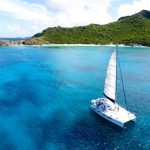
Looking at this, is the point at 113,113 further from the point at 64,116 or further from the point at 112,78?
the point at 64,116

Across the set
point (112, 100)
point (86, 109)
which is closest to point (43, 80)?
point (86, 109)

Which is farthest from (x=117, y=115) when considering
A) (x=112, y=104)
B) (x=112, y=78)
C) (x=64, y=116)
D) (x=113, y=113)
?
(x=64, y=116)

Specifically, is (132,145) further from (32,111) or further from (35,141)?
(32,111)

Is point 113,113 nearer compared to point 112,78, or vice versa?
point 113,113

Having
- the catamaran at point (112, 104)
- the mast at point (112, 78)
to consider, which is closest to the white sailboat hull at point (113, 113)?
the catamaran at point (112, 104)

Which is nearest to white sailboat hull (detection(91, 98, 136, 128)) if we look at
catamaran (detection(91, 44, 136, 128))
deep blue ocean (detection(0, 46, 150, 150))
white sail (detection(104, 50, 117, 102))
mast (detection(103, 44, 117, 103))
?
catamaran (detection(91, 44, 136, 128))

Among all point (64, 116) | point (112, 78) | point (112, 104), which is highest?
point (112, 78)

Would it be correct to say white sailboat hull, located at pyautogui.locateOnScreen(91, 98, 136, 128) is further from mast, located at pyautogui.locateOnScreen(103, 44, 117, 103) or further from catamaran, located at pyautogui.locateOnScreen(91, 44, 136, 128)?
mast, located at pyautogui.locateOnScreen(103, 44, 117, 103)

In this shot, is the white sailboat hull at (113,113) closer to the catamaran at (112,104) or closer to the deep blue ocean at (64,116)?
the catamaran at (112,104)
